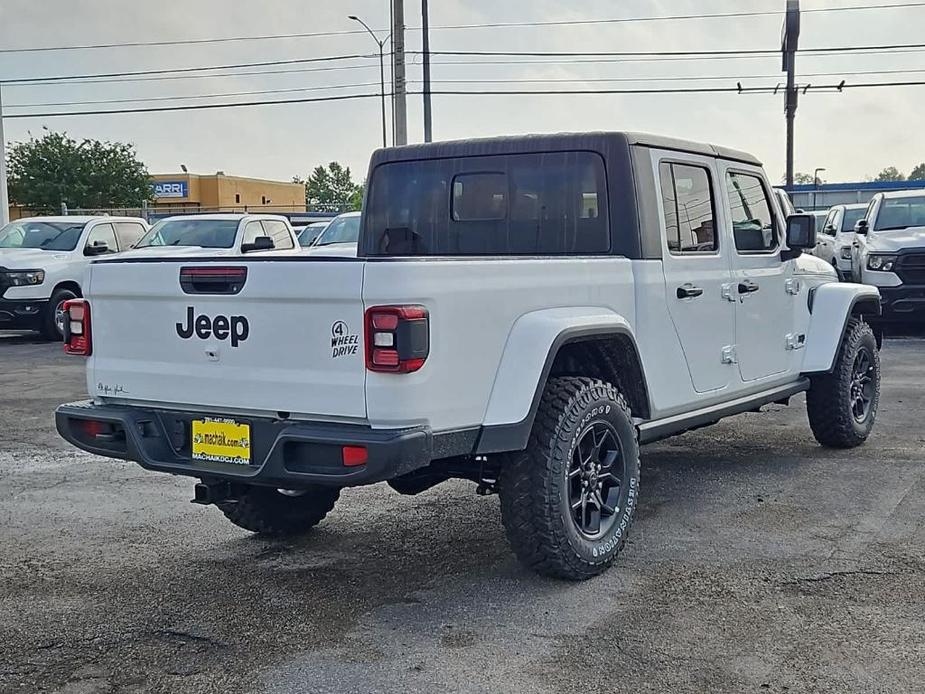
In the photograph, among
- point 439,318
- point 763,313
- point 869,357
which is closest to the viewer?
point 439,318

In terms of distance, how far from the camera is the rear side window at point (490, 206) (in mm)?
5473

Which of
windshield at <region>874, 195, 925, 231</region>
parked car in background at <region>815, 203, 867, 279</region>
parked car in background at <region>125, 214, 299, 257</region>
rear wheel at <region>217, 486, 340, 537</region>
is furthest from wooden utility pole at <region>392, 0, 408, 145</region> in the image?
rear wheel at <region>217, 486, 340, 537</region>

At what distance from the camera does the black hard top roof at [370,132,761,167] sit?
5.42 m

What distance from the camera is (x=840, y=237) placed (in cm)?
1983

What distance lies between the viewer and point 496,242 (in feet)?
19.0

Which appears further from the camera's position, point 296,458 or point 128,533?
point 128,533

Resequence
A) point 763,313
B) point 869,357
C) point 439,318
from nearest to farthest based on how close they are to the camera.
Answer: point 439,318 → point 763,313 → point 869,357

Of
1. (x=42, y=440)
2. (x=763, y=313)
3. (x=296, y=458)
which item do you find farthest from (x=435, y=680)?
(x=42, y=440)

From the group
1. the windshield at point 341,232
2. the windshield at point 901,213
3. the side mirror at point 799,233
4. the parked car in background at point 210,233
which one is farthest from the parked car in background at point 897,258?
the side mirror at point 799,233

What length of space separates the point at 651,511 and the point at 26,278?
11.8 metres

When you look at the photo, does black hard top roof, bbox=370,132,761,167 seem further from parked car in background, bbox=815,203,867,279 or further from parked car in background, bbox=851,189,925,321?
parked car in background, bbox=815,203,867,279

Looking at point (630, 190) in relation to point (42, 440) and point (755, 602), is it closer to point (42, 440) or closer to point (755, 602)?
point (755, 602)

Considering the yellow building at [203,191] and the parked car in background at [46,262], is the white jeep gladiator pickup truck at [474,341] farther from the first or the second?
the yellow building at [203,191]

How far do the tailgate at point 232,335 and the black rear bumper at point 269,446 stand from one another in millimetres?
75
